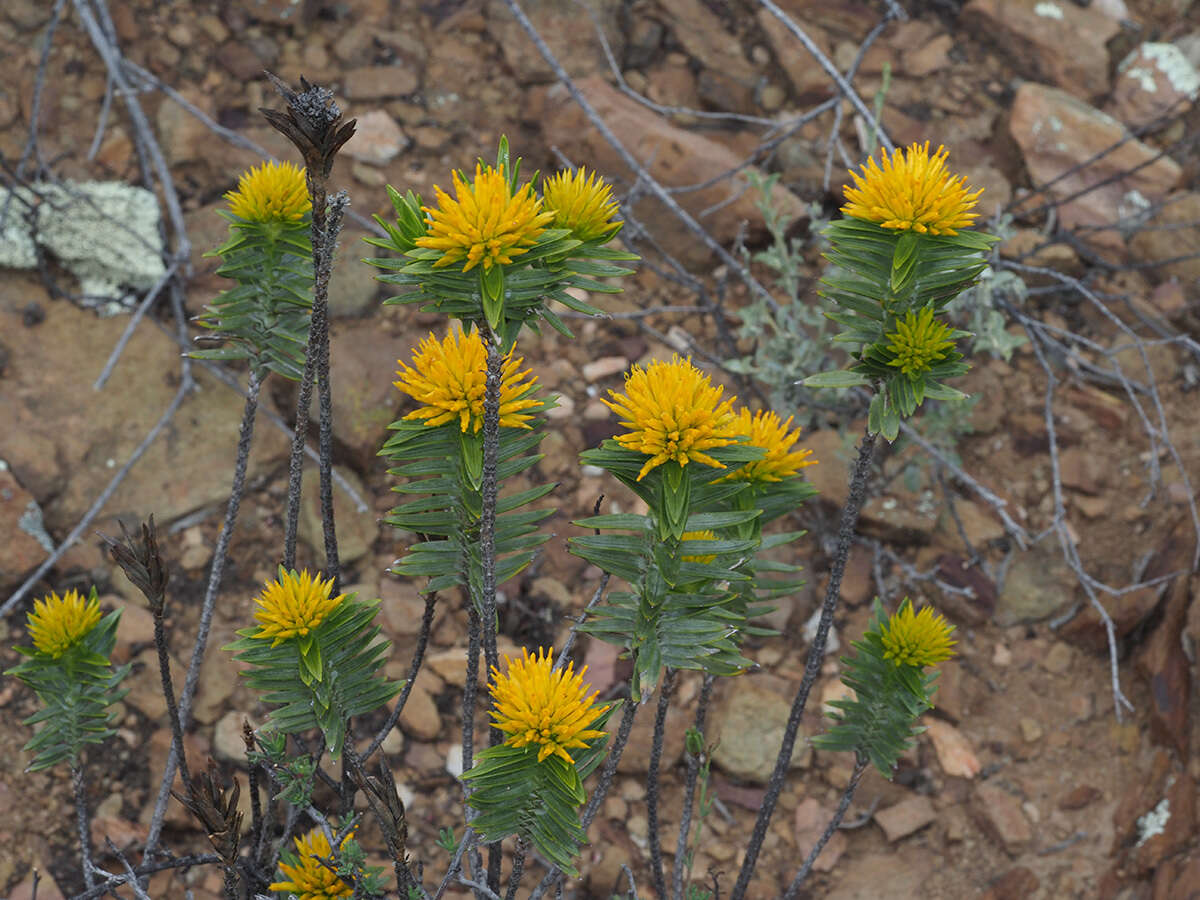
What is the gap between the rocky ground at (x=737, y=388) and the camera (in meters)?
3.77

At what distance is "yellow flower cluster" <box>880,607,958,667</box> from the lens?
2479 mm

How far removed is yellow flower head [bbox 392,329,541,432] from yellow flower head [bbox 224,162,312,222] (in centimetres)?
54

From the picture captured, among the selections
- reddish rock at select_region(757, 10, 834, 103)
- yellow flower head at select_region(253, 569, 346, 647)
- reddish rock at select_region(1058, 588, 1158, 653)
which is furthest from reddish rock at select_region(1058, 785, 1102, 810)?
reddish rock at select_region(757, 10, 834, 103)

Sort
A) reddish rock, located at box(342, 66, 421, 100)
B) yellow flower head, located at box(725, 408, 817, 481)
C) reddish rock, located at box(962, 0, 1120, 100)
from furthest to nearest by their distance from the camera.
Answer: reddish rock, located at box(962, 0, 1120, 100) → reddish rock, located at box(342, 66, 421, 100) → yellow flower head, located at box(725, 408, 817, 481)

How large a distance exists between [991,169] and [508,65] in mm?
2314

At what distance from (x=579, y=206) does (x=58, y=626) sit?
4.92ft

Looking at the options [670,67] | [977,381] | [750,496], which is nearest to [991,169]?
[977,381]

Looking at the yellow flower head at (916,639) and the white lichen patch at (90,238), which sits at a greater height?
the white lichen patch at (90,238)

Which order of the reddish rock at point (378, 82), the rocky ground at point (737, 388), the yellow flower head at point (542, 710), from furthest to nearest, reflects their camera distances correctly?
the reddish rock at point (378, 82) < the rocky ground at point (737, 388) < the yellow flower head at point (542, 710)

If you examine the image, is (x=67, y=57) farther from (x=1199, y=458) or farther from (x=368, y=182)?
(x=1199, y=458)

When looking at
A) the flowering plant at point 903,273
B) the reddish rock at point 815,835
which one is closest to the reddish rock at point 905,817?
the reddish rock at point 815,835

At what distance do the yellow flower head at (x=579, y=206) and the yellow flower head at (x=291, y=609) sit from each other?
0.79m

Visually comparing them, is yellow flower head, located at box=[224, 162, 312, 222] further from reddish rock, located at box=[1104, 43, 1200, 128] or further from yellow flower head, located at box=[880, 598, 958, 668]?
reddish rock, located at box=[1104, 43, 1200, 128]

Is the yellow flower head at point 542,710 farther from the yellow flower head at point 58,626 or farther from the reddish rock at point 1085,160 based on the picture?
the reddish rock at point 1085,160
